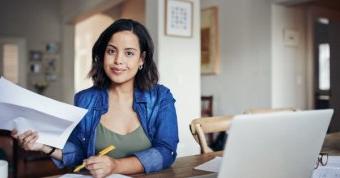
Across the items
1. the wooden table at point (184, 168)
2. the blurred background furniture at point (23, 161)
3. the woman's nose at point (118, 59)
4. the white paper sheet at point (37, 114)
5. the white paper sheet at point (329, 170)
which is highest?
the woman's nose at point (118, 59)

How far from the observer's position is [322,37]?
5.71 metres

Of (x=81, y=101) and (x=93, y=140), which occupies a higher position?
(x=81, y=101)

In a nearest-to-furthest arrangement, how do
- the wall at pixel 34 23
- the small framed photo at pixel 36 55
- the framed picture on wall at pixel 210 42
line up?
the framed picture on wall at pixel 210 42, the wall at pixel 34 23, the small framed photo at pixel 36 55

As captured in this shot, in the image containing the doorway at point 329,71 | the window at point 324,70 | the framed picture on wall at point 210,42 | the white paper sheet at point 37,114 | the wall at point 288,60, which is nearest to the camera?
the white paper sheet at point 37,114

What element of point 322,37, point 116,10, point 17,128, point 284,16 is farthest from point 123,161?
point 116,10

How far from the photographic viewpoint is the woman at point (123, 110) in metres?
1.08

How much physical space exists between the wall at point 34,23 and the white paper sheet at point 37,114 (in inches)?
207

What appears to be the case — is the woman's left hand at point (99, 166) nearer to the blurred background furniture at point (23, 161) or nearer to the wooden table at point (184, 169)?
the wooden table at point (184, 169)

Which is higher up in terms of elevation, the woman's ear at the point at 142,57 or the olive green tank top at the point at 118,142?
the woman's ear at the point at 142,57

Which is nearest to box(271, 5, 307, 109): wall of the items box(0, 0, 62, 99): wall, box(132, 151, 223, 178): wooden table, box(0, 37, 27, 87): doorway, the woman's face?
box(132, 151, 223, 178): wooden table

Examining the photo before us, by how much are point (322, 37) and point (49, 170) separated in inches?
191

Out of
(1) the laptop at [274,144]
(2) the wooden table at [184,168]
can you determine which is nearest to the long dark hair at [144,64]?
(2) the wooden table at [184,168]

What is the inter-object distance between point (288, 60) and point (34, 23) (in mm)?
4163

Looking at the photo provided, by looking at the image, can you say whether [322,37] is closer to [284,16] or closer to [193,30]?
[284,16]
